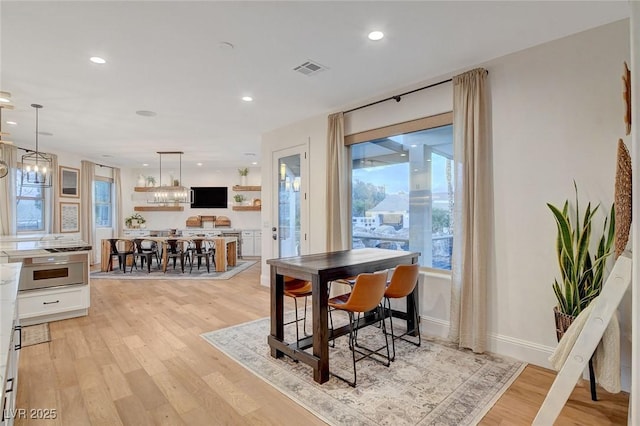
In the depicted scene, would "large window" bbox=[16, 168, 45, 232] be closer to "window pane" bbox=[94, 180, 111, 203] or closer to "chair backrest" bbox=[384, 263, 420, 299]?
"window pane" bbox=[94, 180, 111, 203]

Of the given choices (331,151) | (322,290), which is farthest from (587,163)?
(331,151)

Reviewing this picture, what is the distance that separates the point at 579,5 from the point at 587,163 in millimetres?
1157

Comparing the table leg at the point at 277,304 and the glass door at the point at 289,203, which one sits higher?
the glass door at the point at 289,203

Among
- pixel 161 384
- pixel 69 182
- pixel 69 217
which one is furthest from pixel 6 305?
pixel 69 182

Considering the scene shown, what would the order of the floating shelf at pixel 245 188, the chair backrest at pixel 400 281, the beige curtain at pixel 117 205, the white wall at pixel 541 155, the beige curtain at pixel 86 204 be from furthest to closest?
the floating shelf at pixel 245 188 → the beige curtain at pixel 117 205 → the beige curtain at pixel 86 204 → the chair backrest at pixel 400 281 → the white wall at pixel 541 155

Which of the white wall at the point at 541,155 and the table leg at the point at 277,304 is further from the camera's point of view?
the table leg at the point at 277,304

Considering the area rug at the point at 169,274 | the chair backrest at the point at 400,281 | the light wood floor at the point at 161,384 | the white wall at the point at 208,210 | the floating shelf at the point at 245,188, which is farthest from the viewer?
the white wall at the point at 208,210

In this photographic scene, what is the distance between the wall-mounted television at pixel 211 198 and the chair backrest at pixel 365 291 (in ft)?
28.2

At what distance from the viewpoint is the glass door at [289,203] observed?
5.28 meters

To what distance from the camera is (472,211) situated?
3127 millimetres

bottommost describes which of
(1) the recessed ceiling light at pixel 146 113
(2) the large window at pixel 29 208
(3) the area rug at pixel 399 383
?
(3) the area rug at pixel 399 383

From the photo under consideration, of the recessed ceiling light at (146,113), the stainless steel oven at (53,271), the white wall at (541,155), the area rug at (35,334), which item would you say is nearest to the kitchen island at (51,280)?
the stainless steel oven at (53,271)

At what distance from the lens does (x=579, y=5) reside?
7.61 feet

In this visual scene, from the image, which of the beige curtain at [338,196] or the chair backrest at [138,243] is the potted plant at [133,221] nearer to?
the chair backrest at [138,243]
